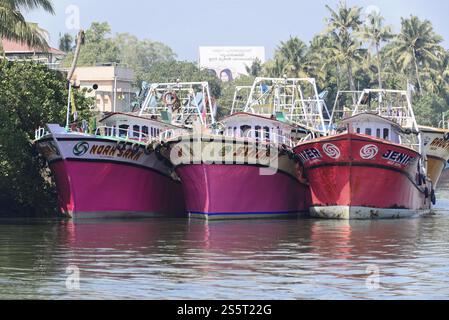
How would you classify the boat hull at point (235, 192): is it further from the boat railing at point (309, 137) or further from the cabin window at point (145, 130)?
the cabin window at point (145, 130)

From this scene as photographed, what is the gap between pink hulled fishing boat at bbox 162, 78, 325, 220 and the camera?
4544cm

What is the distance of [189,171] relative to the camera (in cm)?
4641

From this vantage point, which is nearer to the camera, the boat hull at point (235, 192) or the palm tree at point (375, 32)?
the boat hull at point (235, 192)

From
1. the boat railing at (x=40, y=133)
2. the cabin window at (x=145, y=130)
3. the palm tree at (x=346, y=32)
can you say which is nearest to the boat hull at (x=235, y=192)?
the cabin window at (x=145, y=130)

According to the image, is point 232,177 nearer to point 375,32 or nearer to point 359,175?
point 359,175

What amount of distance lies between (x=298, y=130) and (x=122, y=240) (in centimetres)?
1747

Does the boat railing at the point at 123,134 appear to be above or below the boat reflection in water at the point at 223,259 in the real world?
above

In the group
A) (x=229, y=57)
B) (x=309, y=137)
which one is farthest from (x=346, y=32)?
(x=229, y=57)

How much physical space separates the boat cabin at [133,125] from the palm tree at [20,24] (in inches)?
213

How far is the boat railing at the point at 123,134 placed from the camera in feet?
161

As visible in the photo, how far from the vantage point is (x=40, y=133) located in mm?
49719

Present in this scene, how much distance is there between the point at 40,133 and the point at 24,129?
112 cm

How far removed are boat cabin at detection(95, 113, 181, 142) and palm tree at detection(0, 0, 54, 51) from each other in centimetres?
541
